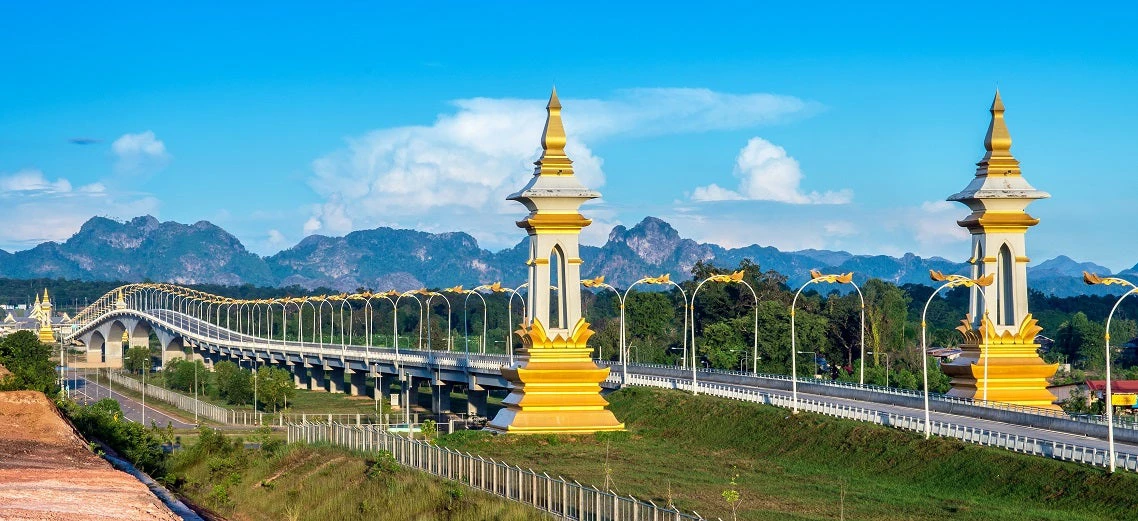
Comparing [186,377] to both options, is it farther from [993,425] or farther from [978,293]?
[993,425]

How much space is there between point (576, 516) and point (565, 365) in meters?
23.1

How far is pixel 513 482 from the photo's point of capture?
136 ft

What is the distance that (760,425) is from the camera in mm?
58312

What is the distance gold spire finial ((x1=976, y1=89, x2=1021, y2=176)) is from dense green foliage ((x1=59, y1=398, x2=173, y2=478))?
107ft

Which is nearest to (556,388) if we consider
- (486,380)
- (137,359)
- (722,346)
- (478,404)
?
(486,380)

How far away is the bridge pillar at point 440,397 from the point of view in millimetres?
99188

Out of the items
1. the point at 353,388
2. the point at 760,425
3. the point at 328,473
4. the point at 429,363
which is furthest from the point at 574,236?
the point at 353,388

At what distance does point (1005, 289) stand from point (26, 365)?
Answer: 6471 cm

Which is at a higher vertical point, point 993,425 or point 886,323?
point 886,323

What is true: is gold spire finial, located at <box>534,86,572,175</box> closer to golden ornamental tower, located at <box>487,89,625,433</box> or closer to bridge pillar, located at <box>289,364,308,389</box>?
golden ornamental tower, located at <box>487,89,625,433</box>

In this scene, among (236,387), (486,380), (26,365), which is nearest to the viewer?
(486,380)

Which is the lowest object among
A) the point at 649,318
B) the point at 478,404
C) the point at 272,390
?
the point at 478,404

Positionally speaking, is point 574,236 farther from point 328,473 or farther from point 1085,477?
point 1085,477

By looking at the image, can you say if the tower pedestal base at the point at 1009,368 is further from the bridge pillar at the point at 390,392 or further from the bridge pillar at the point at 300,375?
the bridge pillar at the point at 300,375
